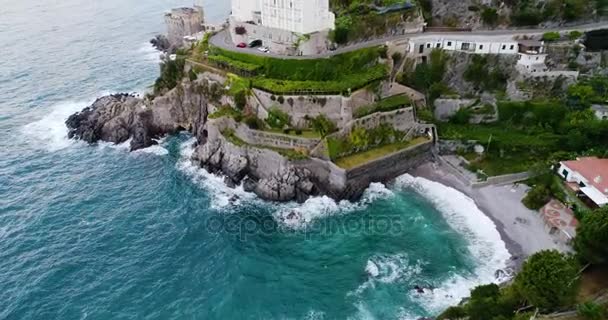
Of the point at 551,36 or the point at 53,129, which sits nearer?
the point at 551,36

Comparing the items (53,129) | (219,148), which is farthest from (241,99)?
(53,129)

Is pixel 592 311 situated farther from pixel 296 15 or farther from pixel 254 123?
pixel 296 15

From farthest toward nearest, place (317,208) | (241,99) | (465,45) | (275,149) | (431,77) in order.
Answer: (465,45)
(431,77)
(241,99)
(275,149)
(317,208)

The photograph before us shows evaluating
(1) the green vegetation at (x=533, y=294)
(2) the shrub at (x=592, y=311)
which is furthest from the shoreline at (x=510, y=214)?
(2) the shrub at (x=592, y=311)

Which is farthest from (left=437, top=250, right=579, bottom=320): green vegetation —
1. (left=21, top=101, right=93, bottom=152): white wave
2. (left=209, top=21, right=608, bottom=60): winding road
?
(left=21, top=101, right=93, bottom=152): white wave

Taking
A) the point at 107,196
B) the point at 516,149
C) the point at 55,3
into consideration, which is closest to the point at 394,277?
the point at 516,149

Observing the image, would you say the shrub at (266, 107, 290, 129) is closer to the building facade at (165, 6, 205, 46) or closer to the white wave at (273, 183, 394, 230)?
the white wave at (273, 183, 394, 230)
